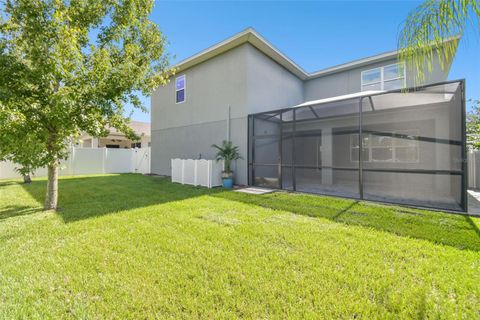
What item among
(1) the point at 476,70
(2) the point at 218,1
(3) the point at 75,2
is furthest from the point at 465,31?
(2) the point at 218,1

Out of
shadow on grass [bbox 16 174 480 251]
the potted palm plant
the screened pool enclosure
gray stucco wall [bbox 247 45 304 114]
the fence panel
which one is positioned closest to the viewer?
shadow on grass [bbox 16 174 480 251]

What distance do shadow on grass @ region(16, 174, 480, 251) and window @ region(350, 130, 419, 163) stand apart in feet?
15.8

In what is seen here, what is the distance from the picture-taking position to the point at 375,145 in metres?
10.2

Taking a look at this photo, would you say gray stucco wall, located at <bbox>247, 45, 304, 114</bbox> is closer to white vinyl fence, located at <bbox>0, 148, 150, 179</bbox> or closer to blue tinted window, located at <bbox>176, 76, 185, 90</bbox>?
blue tinted window, located at <bbox>176, 76, 185, 90</bbox>

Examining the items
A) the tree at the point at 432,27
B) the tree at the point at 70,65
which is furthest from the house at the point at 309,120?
the tree at the point at 432,27

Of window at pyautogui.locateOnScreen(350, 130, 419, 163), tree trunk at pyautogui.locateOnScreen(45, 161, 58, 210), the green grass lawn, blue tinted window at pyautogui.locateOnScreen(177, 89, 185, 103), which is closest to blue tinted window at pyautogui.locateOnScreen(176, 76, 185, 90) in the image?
blue tinted window at pyautogui.locateOnScreen(177, 89, 185, 103)

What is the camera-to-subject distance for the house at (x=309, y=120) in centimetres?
773

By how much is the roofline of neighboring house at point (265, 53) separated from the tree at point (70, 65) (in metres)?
3.60

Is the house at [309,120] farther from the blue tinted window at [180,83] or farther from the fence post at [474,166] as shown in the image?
the fence post at [474,166]

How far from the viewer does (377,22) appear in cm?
758

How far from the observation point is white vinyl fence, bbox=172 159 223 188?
8625 millimetres

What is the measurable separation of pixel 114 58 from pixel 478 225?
8.76 meters

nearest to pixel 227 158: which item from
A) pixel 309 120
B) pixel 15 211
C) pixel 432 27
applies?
pixel 309 120

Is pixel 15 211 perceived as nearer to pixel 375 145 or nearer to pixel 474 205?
pixel 474 205
